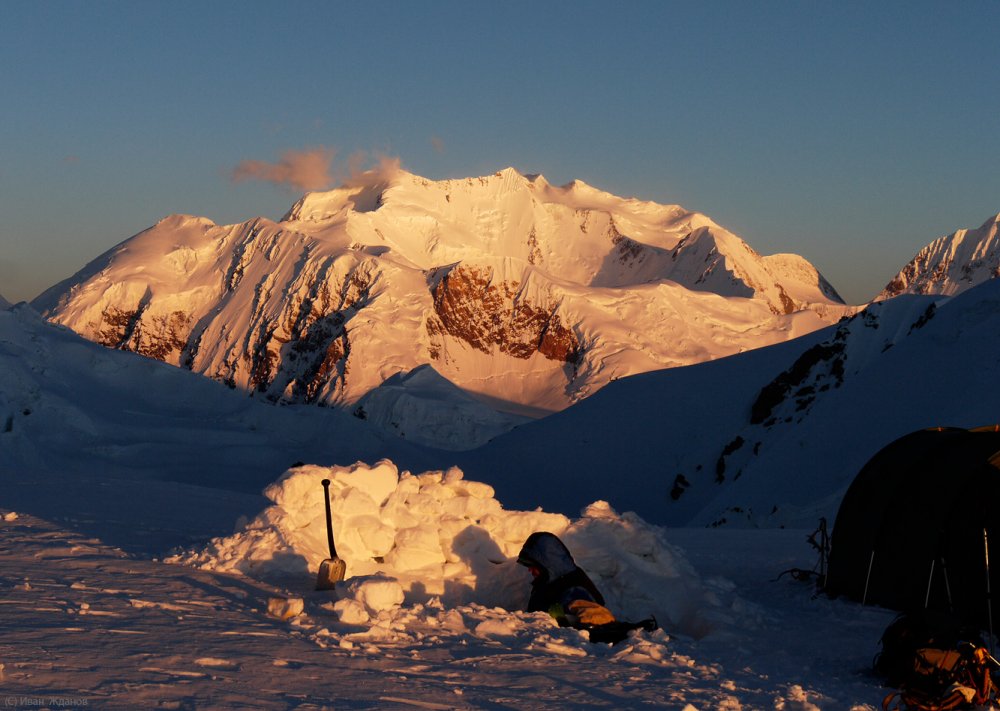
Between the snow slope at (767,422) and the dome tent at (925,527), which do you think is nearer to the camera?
the dome tent at (925,527)

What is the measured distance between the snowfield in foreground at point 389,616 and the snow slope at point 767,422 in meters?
13.8

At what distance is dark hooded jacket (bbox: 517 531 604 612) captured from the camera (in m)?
12.0

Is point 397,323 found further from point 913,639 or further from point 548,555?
point 913,639

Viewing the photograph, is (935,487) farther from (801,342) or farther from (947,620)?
(801,342)

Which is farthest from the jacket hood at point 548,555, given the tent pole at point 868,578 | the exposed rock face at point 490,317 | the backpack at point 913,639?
the exposed rock face at point 490,317

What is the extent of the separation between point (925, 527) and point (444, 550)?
18.2 ft

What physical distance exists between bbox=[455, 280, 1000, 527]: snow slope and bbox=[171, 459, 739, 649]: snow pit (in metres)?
13.4

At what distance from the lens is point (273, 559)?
1229 cm

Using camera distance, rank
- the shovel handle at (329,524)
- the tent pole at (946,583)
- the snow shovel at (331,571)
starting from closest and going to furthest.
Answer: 1. the snow shovel at (331,571)
2. the shovel handle at (329,524)
3. the tent pole at (946,583)

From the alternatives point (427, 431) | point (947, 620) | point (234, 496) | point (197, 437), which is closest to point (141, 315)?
point (427, 431)

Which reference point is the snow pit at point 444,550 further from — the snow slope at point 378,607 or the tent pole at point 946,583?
the tent pole at point 946,583

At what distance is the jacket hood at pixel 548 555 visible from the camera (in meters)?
12.5

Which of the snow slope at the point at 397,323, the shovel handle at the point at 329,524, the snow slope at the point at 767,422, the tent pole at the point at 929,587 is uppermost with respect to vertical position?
the snow slope at the point at 397,323

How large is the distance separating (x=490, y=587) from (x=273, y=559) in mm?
2521
